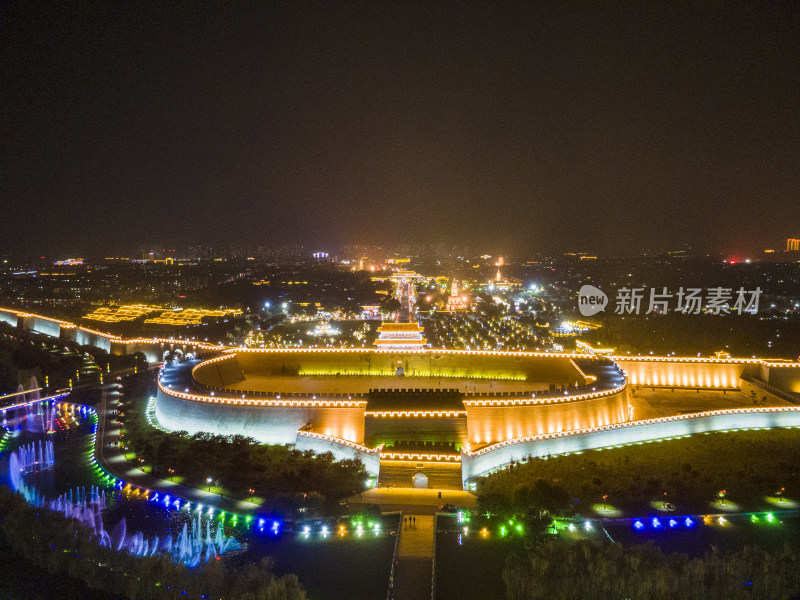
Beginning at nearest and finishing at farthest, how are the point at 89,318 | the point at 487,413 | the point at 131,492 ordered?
the point at 131,492
the point at 487,413
the point at 89,318

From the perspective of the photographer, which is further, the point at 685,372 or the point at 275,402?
the point at 685,372

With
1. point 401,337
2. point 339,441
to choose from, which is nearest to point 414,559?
point 339,441

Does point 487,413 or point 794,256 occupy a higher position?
point 794,256

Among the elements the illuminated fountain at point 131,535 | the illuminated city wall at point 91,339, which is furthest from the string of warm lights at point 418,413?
the illuminated city wall at point 91,339

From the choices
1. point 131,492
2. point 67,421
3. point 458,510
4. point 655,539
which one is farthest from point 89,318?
point 655,539

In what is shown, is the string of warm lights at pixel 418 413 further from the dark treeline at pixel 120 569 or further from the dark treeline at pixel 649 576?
the dark treeline at pixel 120 569

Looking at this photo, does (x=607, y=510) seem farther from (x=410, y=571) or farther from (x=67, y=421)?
(x=67, y=421)

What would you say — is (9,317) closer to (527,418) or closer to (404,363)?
(404,363)
